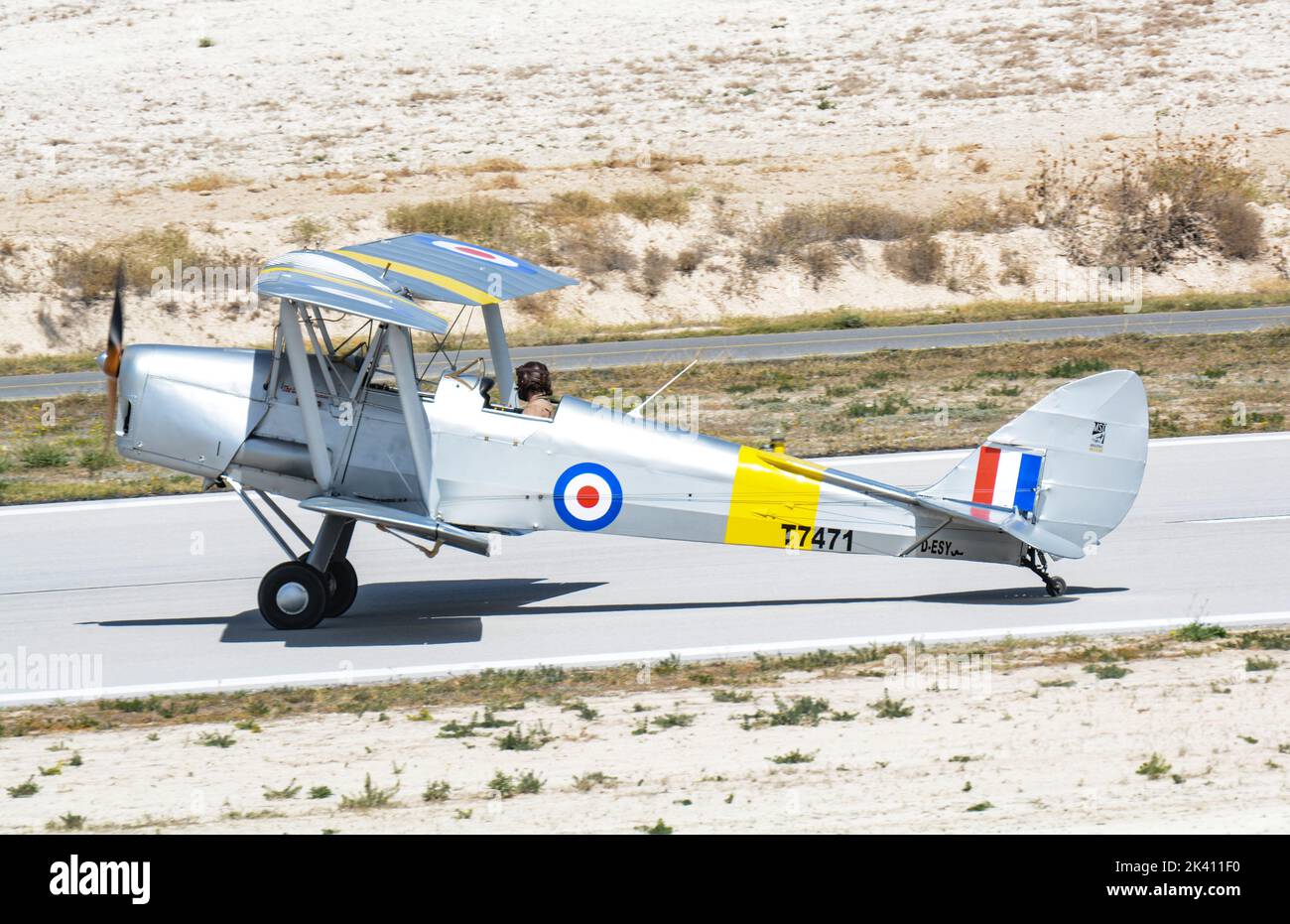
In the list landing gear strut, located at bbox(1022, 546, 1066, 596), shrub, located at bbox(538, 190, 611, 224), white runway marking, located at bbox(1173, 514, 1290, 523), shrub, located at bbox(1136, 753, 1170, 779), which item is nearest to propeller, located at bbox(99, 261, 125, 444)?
landing gear strut, located at bbox(1022, 546, 1066, 596)

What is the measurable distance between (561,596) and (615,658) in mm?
1880

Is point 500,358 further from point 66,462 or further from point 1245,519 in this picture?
point 66,462

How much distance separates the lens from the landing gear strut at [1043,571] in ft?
38.2

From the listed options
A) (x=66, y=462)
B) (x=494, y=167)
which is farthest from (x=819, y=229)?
(x=66, y=462)

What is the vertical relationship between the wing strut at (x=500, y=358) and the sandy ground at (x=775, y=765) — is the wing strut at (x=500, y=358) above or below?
above

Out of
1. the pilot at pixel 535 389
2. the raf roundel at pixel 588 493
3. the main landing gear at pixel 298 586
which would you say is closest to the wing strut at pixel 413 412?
the main landing gear at pixel 298 586

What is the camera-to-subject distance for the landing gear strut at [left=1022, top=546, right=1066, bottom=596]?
11641 millimetres

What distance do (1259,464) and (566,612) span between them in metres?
9.03

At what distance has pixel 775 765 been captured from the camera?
26.8 ft

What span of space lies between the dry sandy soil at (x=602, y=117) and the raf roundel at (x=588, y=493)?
75.9 feet

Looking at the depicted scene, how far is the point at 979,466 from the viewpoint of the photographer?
11266 millimetres

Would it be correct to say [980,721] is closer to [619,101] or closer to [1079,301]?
[1079,301]

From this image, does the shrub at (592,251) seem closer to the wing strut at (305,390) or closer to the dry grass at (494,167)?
the dry grass at (494,167)
